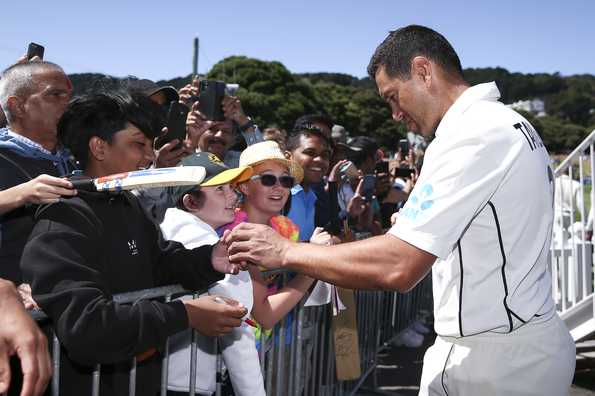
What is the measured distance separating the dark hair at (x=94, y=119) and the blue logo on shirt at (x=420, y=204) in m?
1.11

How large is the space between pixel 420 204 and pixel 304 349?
5.98 feet

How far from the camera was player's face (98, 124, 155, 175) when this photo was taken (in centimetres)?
225

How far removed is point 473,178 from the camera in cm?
208

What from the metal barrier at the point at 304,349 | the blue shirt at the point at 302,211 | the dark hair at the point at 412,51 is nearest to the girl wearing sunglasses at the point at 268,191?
the metal barrier at the point at 304,349

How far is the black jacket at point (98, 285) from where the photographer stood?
175 centimetres

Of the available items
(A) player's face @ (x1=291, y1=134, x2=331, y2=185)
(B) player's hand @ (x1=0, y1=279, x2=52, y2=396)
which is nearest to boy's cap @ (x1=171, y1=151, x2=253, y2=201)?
(B) player's hand @ (x1=0, y1=279, x2=52, y2=396)

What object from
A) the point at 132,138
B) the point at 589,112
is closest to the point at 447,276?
the point at 132,138

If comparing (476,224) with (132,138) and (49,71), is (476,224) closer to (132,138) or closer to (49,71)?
(132,138)

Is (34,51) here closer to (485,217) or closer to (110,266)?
(110,266)

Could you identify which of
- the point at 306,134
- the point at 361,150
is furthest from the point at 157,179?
the point at 361,150

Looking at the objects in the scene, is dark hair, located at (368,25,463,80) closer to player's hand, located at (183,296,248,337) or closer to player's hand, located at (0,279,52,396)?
player's hand, located at (183,296,248,337)

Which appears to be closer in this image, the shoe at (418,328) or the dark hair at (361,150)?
the dark hair at (361,150)

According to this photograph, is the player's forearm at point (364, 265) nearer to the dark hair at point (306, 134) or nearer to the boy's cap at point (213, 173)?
the boy's cap at point (213, 173)

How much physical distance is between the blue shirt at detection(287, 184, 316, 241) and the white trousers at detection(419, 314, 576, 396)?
6.36 ft
